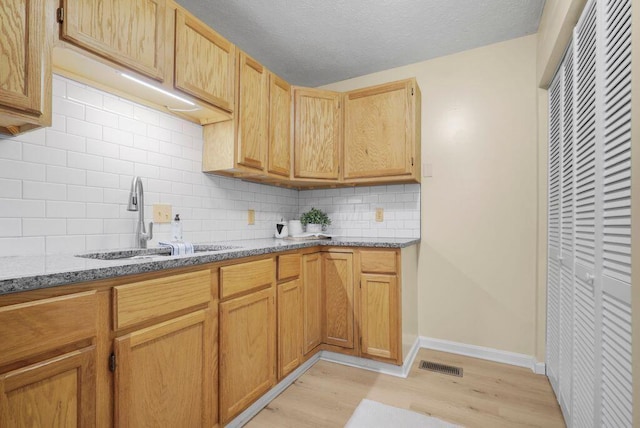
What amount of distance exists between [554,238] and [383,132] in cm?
145

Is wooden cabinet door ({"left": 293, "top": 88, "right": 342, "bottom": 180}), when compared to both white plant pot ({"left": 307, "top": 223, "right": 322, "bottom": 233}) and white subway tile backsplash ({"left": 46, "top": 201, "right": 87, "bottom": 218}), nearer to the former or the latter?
white plant pot ({"left": 307, "top": 223, "right": 322, "bottom": 233})

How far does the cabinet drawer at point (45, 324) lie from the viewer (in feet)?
2.83

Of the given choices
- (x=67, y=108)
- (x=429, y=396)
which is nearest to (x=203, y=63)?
(x=67, y=108)

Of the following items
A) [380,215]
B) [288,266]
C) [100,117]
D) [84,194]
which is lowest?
[288,266]

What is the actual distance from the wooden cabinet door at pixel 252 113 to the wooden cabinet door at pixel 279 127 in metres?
0.07

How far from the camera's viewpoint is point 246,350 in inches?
69.0

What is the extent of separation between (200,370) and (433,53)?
291 centimetres

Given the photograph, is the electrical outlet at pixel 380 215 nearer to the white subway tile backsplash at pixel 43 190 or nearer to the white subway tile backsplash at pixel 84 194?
the white subway tile backsplash at pixel 84 194

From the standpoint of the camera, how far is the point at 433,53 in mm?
2812

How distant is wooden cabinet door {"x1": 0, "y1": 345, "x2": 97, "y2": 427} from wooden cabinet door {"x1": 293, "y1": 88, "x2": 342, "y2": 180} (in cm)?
205

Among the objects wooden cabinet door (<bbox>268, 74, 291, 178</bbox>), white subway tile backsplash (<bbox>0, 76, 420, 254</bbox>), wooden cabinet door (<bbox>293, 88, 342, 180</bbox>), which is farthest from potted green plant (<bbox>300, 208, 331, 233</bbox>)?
white subway tile backsplash (<bbox>0, 76, 420, 254</bbox>)

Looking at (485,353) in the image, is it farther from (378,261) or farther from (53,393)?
(53,393)

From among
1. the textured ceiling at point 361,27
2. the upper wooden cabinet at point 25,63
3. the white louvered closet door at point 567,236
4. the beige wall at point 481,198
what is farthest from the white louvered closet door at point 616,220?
the upper wooden cabinet at point 25,63

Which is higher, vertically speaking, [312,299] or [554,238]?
[554,238]
